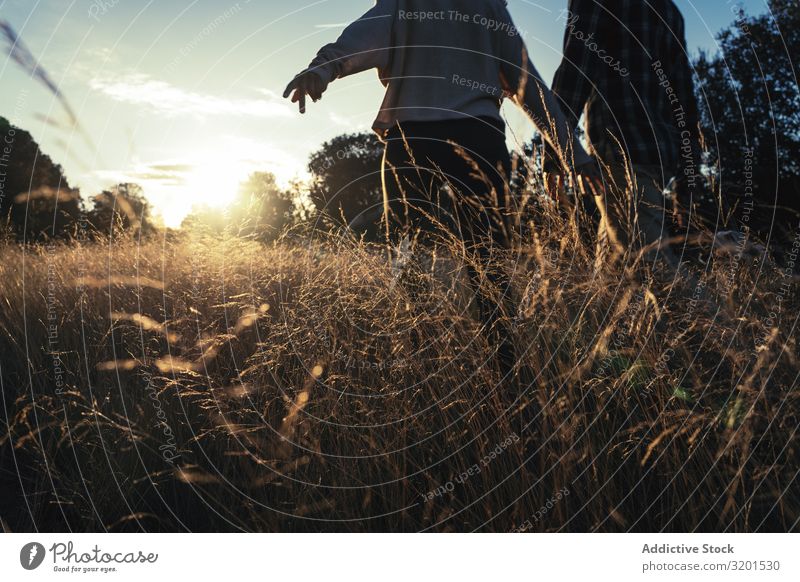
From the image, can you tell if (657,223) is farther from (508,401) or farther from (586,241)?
(508,401)

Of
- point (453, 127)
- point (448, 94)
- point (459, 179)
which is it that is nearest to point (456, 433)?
point (459, 179)

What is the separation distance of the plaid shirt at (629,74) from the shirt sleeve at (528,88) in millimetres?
433

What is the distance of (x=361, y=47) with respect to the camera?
2.24m

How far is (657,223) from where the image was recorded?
3.12 meters

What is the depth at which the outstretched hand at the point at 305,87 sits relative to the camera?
6.42ft

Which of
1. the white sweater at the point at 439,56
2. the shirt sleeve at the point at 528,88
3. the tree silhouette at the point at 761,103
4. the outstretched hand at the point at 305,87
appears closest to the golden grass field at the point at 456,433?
the shirt sleeve at the point at 528,88

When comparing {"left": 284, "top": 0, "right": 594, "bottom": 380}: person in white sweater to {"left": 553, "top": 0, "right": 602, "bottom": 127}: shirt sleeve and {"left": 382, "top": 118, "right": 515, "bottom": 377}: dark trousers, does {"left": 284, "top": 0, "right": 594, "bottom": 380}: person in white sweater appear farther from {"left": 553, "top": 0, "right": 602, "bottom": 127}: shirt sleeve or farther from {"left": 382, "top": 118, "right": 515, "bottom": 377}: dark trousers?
{"left": 553, "top": 0, "right": 602, "bottom": 127}: shirt sleeve

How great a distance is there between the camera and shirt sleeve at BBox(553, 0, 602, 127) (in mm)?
2957

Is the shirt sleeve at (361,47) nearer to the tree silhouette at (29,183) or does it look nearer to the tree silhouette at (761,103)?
the tree silhouette at (761,103)

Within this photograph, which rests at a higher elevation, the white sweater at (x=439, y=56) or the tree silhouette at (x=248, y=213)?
the white sweater at (x=439, y=56)

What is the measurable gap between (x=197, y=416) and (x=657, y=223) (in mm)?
2445

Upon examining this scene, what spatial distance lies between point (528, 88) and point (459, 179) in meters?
0.52

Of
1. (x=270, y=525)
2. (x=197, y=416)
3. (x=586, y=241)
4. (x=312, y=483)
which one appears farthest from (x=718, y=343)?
(x=197, y=416)

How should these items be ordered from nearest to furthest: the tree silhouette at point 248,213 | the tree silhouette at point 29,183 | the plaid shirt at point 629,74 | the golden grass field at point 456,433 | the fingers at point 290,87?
1. the golden grass field at point 456,433
2. the fingers at point 290,87
3. the plaid shirt at point 629,74
4. the tree silhouette at point 248,213
5. the tree silhouette at point 29,183
